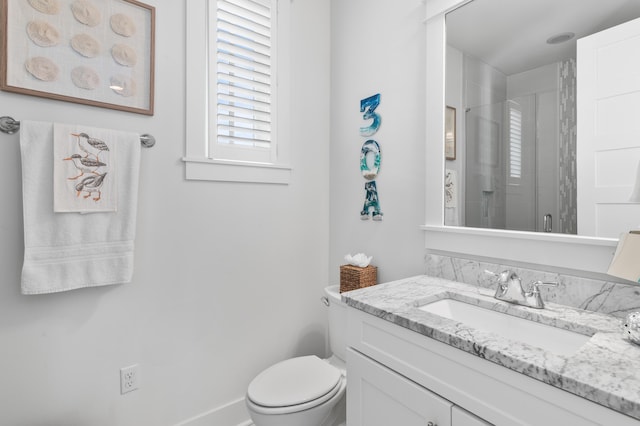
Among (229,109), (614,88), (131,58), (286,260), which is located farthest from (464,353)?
(131,58)

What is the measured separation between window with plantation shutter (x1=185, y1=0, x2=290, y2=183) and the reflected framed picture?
0.89 m

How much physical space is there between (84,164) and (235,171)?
0.65 m

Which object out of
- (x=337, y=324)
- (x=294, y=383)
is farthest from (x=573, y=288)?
(x=294, y=383)

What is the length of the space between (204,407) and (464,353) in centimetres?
141

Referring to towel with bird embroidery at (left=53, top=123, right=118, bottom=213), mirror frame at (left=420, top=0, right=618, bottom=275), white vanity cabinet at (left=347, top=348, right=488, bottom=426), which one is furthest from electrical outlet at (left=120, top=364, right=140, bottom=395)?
mirror frame at (left=420, top=0, right=618, bottom=275)

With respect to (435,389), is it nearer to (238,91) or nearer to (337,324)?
(337,324)

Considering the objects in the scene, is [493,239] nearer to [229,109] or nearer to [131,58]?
[229,109]

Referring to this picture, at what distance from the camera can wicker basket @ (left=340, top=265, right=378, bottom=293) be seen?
1688mm

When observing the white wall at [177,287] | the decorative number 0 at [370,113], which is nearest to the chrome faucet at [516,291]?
the white wall at [177,287]

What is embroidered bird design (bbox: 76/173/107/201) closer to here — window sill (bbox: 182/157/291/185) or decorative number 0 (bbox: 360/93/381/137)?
window sill (bbox: 182/157/291/185)

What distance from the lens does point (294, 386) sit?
1.39 metres

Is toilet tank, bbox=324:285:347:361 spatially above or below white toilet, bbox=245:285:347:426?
above

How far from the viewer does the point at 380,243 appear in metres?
1.77

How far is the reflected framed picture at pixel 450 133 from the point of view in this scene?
56.2 inches
